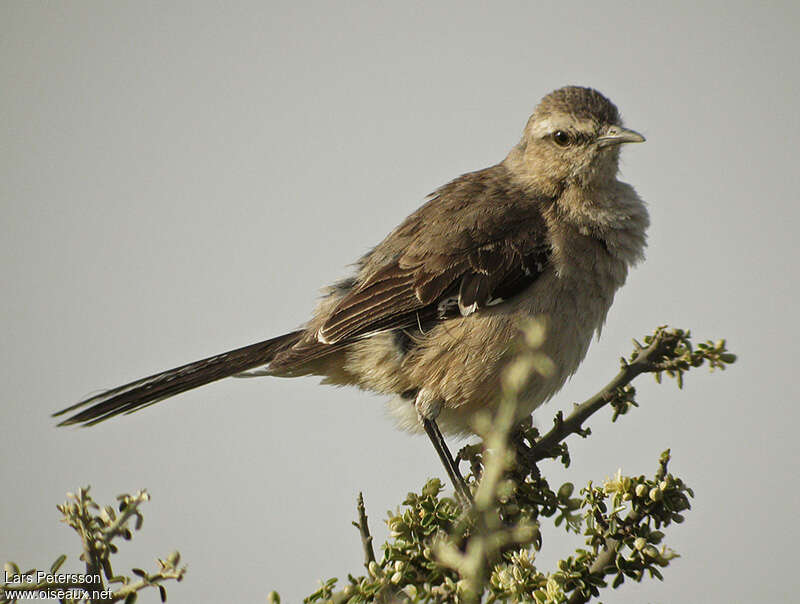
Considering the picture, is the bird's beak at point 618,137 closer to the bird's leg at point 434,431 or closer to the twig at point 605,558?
the bird's leg at point 434,431

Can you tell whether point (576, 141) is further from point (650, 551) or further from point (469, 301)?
point (650, 551)

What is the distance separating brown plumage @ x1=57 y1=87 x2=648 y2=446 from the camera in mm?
4336

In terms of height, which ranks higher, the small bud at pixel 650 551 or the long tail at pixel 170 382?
the long tail at pixel 170 382

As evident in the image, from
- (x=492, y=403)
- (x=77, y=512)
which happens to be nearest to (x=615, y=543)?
(x=77, y=512)

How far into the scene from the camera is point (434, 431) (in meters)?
4.48

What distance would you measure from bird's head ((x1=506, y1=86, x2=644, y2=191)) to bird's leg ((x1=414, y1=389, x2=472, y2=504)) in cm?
148

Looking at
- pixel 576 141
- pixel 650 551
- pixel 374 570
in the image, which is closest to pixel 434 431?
pixel 576 141

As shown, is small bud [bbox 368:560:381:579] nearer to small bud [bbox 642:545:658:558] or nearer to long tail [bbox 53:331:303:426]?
small bud [bbox 642:545:658:558]

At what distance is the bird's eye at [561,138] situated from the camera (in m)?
4.93

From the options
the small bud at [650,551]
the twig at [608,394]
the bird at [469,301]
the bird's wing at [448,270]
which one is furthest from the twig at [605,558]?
the bird's wing at [448,270]

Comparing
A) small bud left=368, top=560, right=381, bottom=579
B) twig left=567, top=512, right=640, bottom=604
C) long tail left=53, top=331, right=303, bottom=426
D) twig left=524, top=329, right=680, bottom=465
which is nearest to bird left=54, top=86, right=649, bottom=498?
long tail left=53, top=331, right=303, bottom=426

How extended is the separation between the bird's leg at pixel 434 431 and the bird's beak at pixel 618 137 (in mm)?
1791

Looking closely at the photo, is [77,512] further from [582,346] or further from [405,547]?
[582,346]

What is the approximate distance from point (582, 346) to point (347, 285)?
1466mm
